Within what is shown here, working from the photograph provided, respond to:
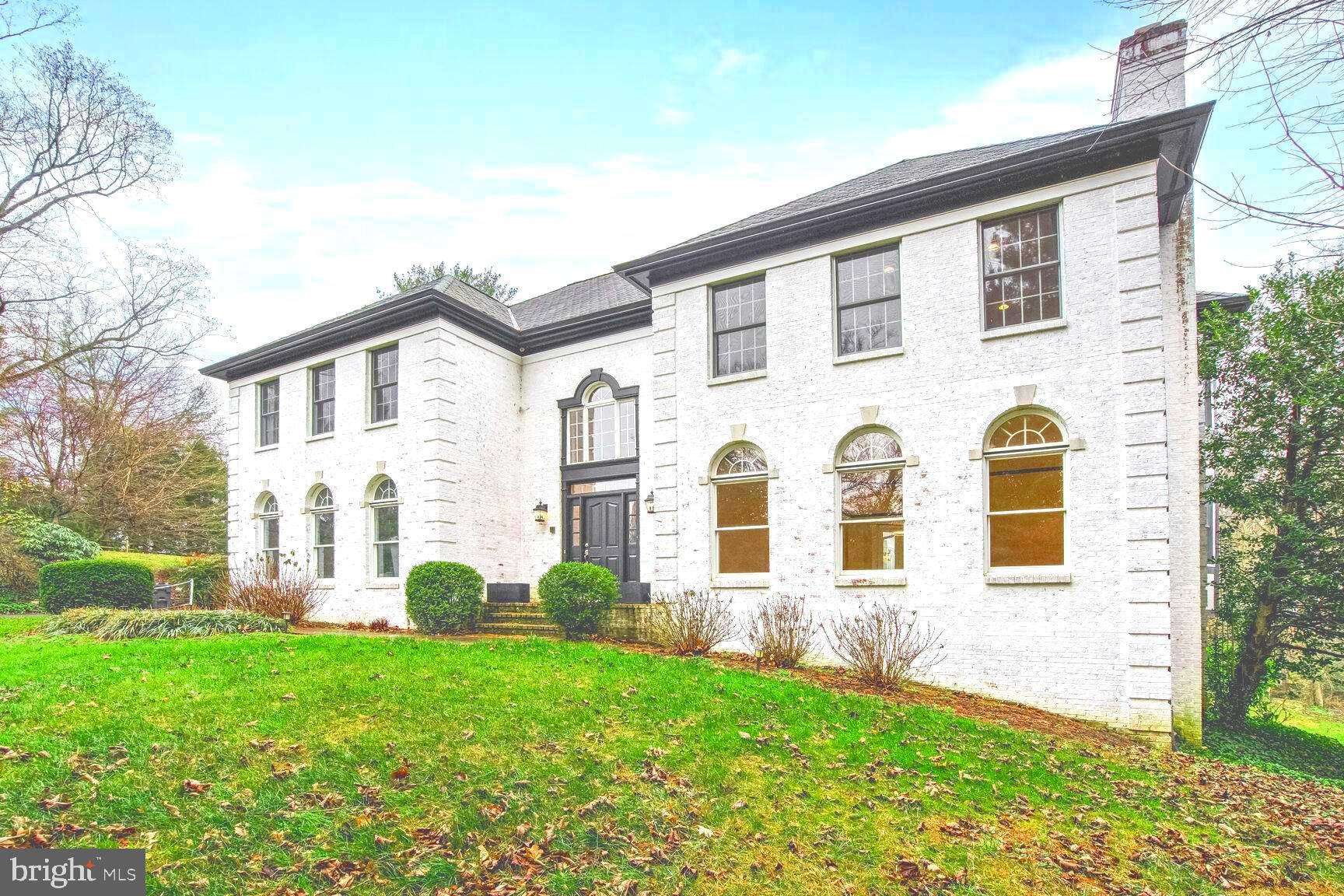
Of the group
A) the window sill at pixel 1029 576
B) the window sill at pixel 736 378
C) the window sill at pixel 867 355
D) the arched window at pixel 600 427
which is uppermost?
the window sill at pixel 867 355

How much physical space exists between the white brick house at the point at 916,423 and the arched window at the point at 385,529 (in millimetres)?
71

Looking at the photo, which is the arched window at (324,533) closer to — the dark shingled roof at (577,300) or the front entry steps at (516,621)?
the front entry steps at (516,621)

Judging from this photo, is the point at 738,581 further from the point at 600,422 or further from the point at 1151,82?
the point at 1151,82

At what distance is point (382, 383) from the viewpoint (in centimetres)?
1576

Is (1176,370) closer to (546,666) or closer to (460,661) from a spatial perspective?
(546,666)

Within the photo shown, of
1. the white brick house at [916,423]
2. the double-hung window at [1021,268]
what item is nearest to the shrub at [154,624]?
the white brick house at [916,423]

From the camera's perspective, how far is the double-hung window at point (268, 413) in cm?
1769

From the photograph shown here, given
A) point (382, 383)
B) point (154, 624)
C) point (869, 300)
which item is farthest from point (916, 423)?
point (154, 624)

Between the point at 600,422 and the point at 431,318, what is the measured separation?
3997 mm

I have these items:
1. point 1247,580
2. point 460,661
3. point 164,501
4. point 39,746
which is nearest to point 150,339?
point 164,501

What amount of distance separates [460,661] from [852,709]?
187 inches

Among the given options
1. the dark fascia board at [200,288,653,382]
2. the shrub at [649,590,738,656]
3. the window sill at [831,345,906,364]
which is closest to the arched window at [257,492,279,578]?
the dark fascia board at [200,288,653,382]

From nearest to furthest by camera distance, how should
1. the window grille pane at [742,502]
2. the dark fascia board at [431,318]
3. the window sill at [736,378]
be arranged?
the window grille pane at [742,502] < the window sill at [736,378] < the dark fascia board at [431,318]

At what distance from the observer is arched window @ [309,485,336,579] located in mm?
15969
